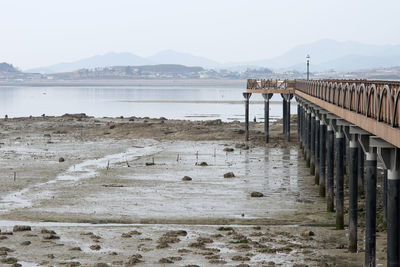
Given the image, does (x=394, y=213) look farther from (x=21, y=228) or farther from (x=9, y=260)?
(x=21, y=228)

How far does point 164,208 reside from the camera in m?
33.9

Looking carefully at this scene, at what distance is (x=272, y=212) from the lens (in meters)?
32.7

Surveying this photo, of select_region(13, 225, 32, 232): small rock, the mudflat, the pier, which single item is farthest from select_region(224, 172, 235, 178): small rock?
select_region(13, 225, 32, 232): small rock

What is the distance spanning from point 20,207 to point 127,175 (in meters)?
11.4

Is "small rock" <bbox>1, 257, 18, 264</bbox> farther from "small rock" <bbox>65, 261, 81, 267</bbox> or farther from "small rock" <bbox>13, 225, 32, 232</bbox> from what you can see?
"small rock" <bbox>13, 225, 32, 232</bbox>

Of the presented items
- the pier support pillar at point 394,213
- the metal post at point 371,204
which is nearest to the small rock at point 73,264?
the metal post at point 371,204

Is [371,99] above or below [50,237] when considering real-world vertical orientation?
above

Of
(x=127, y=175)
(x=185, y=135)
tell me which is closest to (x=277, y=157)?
(x=127, y=175)

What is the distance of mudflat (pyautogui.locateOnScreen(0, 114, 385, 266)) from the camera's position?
81.8ft

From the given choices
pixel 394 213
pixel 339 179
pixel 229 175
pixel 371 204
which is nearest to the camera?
pixel 394 213

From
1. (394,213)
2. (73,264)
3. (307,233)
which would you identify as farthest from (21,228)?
(394,213)

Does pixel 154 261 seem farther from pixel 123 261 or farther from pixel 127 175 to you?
pixel 127 175

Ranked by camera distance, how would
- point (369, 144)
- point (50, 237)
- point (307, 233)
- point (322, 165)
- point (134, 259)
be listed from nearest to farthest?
point (369, 144), point (134, 259), point (50, 237), point (307, 233), point (322, 165)

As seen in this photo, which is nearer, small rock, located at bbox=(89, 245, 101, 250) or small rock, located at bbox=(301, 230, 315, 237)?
small rock, located at bbox=(89, 245, 101, 250)
